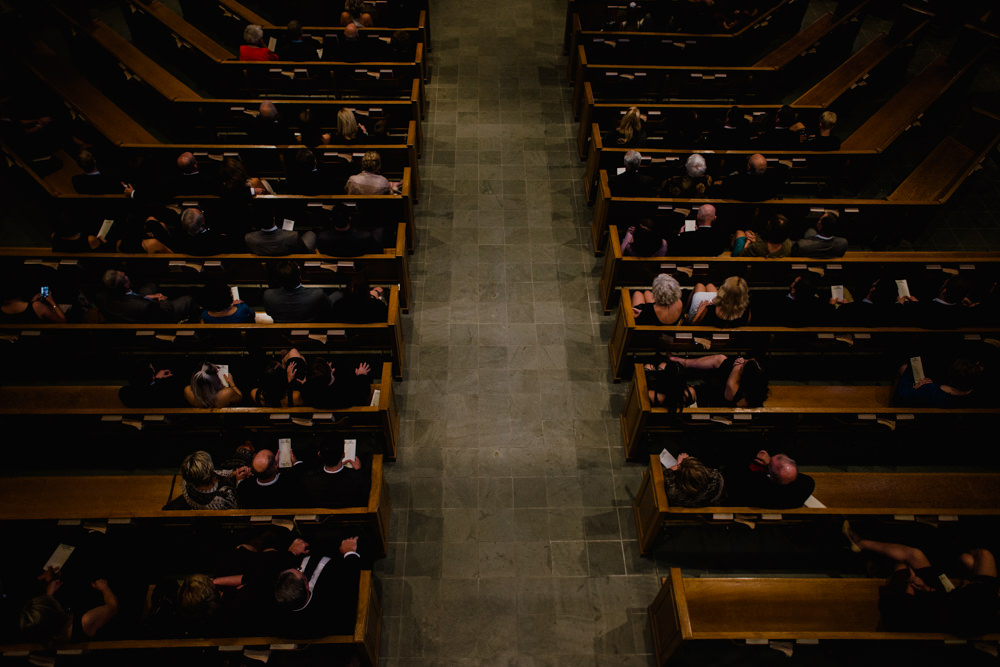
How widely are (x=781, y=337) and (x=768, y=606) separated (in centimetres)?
229

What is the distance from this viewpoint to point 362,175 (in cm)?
618

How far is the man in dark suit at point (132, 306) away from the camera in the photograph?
516 cm

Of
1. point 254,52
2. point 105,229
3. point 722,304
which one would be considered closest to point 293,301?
point 105,229

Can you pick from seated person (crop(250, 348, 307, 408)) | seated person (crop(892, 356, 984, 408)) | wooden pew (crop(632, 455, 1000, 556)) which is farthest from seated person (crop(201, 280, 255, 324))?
seated person (crop(892, 356, 984, 408))

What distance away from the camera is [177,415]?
182 inches

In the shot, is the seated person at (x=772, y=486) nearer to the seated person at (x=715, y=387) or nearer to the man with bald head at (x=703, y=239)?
the seated person at (x=715, y=387)

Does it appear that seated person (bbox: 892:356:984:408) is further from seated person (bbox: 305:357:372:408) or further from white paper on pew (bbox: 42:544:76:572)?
white paper on pew (bbox: 42:544:76:572)

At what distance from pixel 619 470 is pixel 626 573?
2.90ft

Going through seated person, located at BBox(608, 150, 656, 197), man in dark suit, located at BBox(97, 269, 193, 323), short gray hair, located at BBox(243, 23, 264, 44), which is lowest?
man in dark suit, located at BBox(97, 269, 193, 323)

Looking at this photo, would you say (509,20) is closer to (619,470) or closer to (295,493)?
(619,470)

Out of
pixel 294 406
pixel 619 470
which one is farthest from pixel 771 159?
pixel 294 406

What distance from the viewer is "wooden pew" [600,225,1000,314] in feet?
Result: 18.5

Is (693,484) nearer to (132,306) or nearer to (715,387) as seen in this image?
(715,387)

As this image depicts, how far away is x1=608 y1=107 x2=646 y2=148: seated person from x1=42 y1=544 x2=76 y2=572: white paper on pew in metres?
6.41
